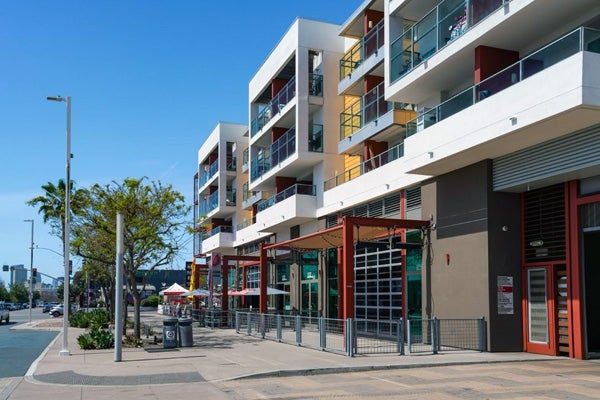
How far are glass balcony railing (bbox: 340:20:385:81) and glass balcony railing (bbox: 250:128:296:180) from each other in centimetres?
399

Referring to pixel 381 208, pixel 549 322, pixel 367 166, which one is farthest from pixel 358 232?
pixel 549 322

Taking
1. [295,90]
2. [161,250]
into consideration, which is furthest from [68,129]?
[295,90]

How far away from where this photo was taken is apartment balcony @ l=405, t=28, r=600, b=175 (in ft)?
45.6

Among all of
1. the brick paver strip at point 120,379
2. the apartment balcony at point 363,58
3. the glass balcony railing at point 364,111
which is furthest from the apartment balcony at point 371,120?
the brick paver strip at point 120,379

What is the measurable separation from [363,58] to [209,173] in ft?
95.3

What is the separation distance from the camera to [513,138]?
16.3 m

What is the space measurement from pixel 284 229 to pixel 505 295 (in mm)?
18709

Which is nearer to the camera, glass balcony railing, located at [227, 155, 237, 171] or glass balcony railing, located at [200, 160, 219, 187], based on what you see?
glass balcony railing, located at [227, 155, 237, 171]

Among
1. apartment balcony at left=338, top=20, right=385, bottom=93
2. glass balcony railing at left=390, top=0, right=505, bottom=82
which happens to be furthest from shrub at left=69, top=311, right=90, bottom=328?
glass balcony railing at left=390, top=0, right=505, bottom=82

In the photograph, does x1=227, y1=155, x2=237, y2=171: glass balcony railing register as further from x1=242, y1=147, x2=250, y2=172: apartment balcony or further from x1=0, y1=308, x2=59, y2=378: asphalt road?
x1=0, y1=308, x2=59, y2=378: asphalt road

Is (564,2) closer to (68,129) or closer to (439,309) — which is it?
(439,309)

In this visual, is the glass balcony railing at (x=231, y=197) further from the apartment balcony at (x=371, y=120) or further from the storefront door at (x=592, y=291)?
the storefront door at (x=592, y=291)

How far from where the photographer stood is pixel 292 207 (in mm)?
31250

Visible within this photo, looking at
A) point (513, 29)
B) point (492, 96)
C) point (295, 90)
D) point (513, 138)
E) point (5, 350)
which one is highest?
point (295, 90)
